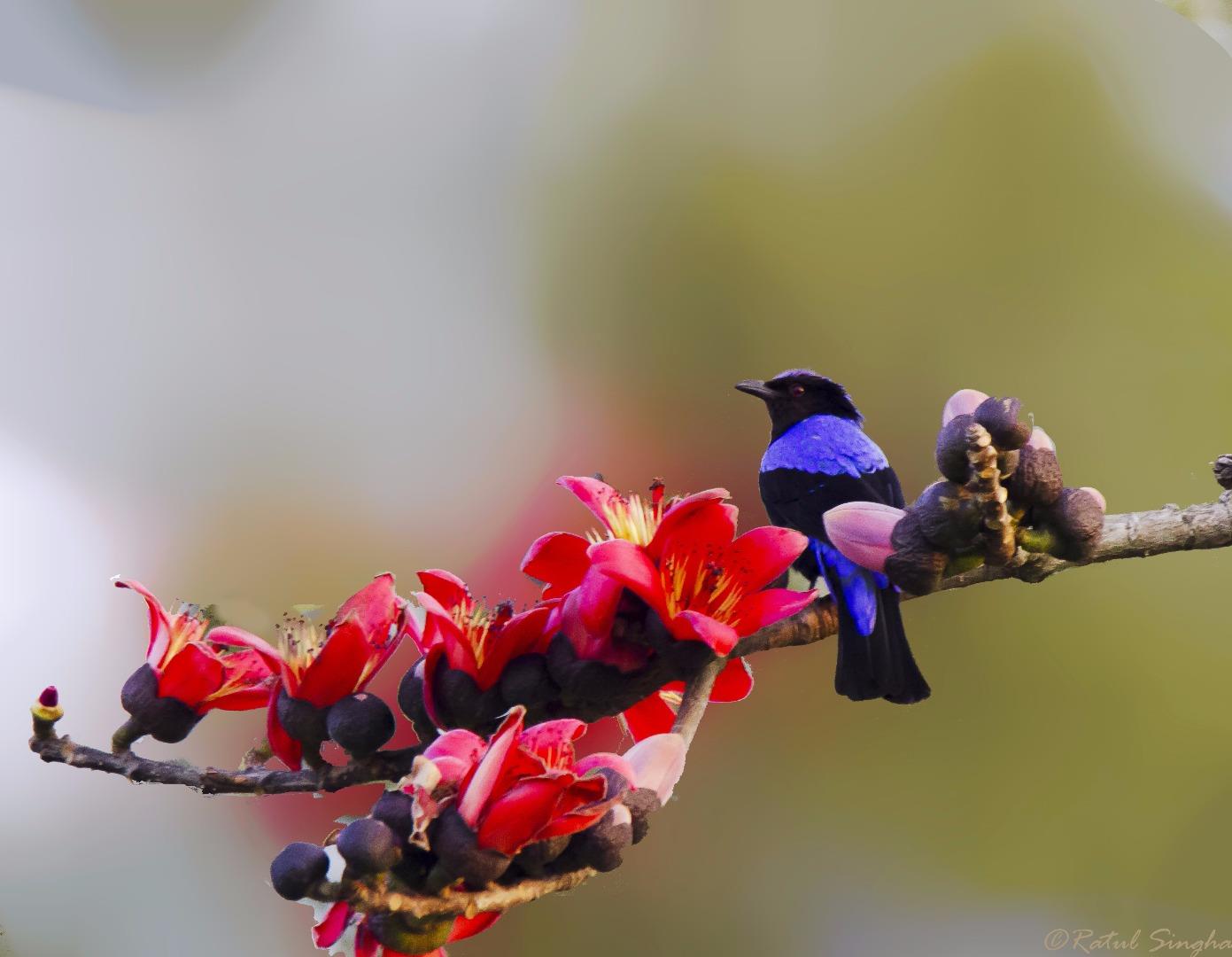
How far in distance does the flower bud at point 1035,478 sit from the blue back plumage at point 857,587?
0.09m

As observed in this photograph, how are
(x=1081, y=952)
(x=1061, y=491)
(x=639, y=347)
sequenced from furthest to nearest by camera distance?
(x=639, y=347), (x=1081, y=952), (x=1061, y=491)

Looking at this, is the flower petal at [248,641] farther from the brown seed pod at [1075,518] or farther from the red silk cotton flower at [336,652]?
the brown seed pod at [1075,518]

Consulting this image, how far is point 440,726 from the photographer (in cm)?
32

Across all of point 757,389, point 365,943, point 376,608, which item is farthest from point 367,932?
point 757,389

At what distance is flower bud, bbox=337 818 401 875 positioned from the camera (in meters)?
0.22

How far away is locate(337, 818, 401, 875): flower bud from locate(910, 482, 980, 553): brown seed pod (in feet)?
0.54

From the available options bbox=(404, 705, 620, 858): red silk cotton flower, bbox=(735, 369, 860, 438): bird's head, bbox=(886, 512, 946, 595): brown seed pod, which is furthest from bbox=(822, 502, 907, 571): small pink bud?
bbox=(735, 369, 860, 438): bird's head

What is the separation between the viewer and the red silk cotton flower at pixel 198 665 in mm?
339

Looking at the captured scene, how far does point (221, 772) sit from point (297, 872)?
10cm

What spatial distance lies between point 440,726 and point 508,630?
0.13 ft

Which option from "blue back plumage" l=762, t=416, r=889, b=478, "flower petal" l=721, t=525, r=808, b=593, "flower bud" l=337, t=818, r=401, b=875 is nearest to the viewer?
"flower bud" l=337, t=818, r=401, b=875

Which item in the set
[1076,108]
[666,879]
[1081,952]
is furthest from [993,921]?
[1076,108]

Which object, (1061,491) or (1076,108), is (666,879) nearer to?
(1061,491)

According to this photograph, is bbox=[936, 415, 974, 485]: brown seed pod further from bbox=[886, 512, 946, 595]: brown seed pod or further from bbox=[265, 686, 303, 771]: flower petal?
bbox=[265, 686, 303, 771]: flower petal
